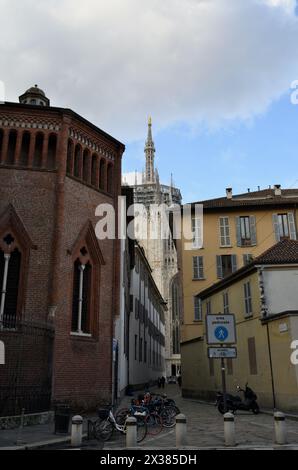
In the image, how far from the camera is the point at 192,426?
13445mm

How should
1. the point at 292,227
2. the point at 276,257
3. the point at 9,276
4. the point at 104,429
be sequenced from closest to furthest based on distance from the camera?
the point at 104,429, the point at 9,276, the point at 276,257, the point at 292,227

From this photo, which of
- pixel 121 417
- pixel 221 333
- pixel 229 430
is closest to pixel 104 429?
pixel 121 417

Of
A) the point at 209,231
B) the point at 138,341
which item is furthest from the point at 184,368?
the point at 209,231

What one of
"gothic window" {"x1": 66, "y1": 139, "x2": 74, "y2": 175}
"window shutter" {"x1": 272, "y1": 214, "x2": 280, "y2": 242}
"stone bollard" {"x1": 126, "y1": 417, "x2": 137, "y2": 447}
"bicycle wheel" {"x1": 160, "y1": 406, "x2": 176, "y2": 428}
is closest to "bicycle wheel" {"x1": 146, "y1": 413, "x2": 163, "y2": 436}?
"bicycle wheel" {"x1": 160, "y1": 406, "x2": 176, "y2": 428}

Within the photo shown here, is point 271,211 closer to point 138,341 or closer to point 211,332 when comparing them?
point 138,341

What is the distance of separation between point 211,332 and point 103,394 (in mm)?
7205

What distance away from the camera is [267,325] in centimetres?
1866

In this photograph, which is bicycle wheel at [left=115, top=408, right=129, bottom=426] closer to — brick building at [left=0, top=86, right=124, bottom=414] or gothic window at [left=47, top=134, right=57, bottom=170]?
brick building at [left=0, top=86, right=124, bottom=414]

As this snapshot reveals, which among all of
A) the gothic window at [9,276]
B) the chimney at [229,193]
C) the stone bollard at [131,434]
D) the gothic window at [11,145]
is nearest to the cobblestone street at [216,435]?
the stone bollard at [131,434]

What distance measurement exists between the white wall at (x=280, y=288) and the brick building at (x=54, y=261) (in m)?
6.88

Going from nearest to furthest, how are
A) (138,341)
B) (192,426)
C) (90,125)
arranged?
(192,426) → (90,125) → (138,341)

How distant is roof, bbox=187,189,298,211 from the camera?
32250mm

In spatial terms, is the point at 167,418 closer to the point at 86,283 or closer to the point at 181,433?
the point at 181,433

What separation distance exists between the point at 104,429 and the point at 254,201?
2515cm
